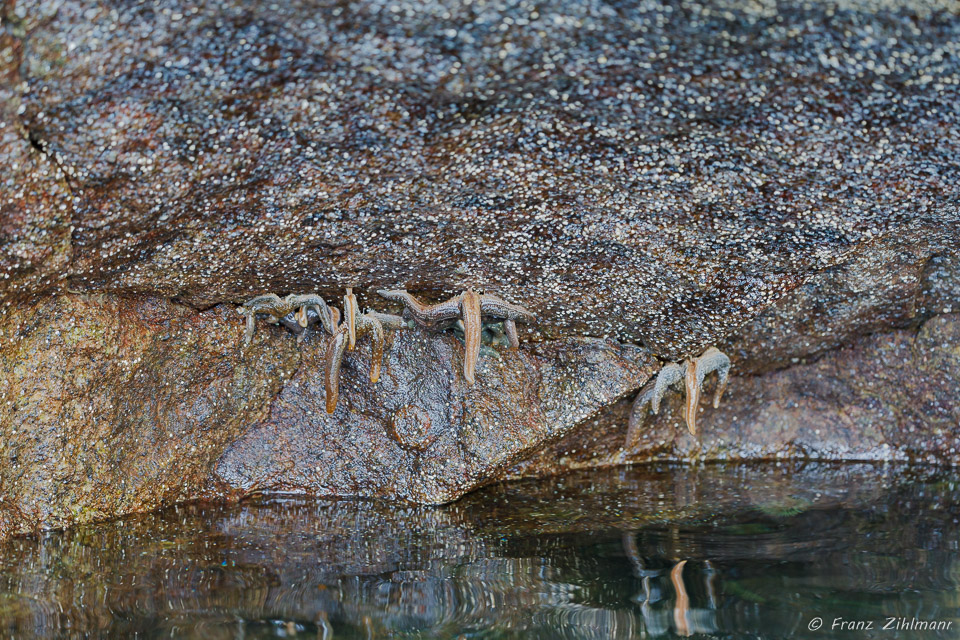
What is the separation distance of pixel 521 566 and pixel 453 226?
1886 mm

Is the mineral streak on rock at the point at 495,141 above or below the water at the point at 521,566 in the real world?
above

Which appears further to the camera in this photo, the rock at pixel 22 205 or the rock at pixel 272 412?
the rock at pixel 272 412

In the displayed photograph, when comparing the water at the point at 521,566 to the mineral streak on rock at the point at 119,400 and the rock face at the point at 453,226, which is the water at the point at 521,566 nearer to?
the mineral streak on rock at the point at 119,400

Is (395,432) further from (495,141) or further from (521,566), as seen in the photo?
(495,141)

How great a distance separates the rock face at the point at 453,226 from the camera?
3.14 metres

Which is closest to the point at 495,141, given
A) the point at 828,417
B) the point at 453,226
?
the point at 453,226

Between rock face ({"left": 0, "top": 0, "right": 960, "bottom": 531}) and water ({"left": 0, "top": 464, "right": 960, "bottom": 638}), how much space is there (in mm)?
400

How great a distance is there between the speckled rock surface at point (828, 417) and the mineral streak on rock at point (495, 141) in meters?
1.25

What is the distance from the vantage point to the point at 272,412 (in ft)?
16.8

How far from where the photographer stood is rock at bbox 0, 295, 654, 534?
4.41 meters

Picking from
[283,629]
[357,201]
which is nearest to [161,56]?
[357,201]

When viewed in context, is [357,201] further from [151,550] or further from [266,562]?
[151,550]
